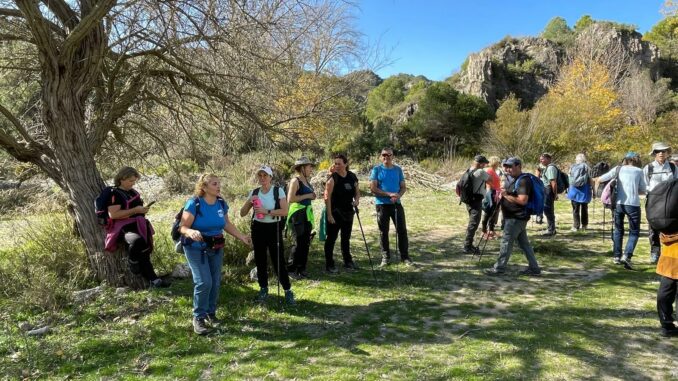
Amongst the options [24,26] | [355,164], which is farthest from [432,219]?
[355,164]

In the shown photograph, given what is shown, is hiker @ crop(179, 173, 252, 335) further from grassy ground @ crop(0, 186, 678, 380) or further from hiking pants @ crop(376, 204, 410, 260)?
hiking pants @ crop(376, 204, 410, 260)

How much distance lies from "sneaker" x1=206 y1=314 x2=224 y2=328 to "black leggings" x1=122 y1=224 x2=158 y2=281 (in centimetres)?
148

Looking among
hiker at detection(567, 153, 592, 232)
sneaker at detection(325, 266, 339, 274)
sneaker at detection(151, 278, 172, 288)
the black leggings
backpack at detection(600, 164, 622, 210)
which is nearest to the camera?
the black leggings

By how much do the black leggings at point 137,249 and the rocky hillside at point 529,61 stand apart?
3877cm

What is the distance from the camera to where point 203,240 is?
4.23m

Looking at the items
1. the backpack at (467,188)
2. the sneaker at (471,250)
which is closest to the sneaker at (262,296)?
the backpack at (467,188)

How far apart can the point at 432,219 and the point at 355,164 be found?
13.7m

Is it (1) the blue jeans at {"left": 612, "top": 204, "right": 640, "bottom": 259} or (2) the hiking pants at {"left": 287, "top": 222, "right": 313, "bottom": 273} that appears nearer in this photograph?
(2) the hiking pants at {"left": 287, "top": 222, "right": 313, "bottom": 273}

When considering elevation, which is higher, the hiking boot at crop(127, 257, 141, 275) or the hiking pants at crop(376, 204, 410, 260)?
the hiking pants at crop(376, 204, 410, 260)

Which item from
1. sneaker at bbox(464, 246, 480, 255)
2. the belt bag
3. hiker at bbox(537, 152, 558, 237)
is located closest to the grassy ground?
the belt bag

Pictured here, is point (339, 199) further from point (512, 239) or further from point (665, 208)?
point (665, 208)

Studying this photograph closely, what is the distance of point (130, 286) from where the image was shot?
5570 mm

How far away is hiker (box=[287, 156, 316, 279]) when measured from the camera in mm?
5923

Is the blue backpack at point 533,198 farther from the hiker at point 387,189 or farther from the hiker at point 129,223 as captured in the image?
the hiker at point 129,223
